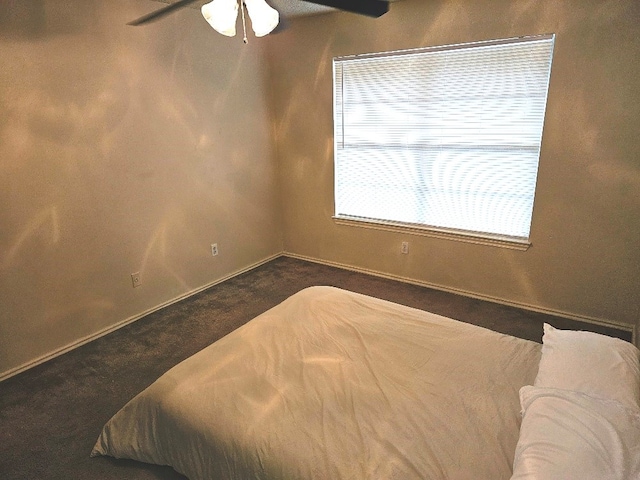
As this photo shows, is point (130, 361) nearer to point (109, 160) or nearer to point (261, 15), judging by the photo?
point (109, 160)

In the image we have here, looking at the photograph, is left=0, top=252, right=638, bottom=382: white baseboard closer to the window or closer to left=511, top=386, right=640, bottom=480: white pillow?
the window

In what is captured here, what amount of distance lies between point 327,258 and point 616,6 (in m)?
2.95

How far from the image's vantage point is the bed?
113cm

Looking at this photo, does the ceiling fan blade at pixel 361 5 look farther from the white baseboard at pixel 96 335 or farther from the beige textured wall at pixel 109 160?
the white baseboard at pixel 96 335

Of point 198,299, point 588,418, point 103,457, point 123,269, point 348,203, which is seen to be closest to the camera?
point 588,418

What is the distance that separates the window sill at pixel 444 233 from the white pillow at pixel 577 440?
1995 millimetres

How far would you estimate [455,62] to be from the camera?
2.94 metres

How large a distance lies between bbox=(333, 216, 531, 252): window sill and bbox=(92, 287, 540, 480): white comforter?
1.37 metres

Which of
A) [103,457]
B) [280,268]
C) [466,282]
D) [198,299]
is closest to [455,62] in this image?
[466,282]

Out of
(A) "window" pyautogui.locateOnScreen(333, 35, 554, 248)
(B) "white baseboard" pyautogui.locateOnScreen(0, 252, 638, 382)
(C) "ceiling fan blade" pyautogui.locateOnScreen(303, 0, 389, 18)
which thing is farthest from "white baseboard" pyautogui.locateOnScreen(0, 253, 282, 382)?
(C) "ceiling fan blade" pyautogui.locateOnScreen(303, 0, 389, 18)

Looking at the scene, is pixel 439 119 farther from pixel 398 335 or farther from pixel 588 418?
pixel 588 418

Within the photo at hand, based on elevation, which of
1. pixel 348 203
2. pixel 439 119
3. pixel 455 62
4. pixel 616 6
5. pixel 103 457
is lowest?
pixel 103 457

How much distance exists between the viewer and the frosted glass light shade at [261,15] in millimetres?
1609

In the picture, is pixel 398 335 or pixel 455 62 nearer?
pixel 398 335
